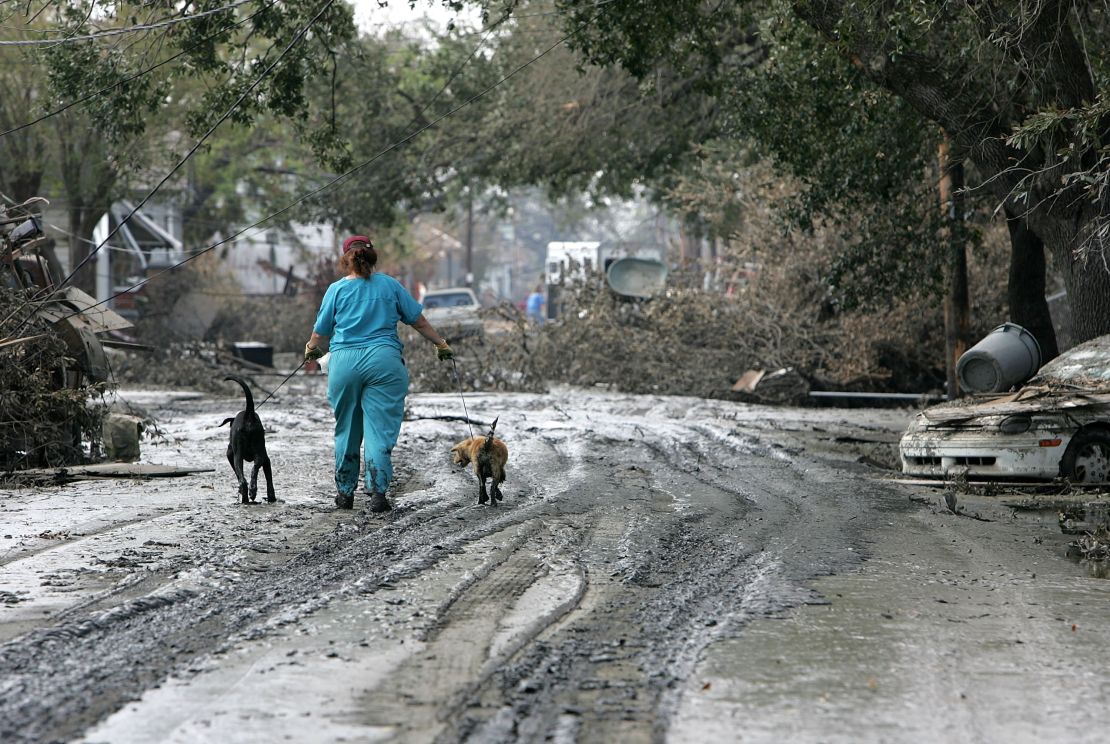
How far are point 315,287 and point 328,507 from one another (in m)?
35.2

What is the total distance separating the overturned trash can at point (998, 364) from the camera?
641 inches

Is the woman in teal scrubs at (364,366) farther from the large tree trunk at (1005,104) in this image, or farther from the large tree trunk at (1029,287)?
the large tree trunk at (1029,287)

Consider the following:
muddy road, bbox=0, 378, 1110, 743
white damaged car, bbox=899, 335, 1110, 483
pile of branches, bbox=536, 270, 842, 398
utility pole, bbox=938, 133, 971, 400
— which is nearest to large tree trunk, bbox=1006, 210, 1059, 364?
utility pole, bbox=938, 133, 971, 400

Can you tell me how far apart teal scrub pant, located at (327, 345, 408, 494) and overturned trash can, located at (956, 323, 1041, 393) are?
8.83 metres

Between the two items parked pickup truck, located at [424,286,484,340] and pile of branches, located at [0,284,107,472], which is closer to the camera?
pile of branches, located at [0,284,107,472]

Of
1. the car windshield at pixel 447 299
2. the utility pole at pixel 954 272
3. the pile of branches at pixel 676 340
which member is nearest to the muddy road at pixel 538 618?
the utility pole at pixel 954 272

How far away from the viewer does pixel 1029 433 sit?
12.1 meters

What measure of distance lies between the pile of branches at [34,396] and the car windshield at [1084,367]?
9200 mm

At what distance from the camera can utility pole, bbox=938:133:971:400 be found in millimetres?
18484

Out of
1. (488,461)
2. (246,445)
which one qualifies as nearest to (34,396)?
(246,445)

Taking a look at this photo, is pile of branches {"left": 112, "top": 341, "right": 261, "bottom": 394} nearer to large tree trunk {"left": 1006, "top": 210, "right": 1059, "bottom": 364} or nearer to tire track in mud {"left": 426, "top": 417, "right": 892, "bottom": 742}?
large tree trunk {"left": 1006, "top": 210, "right": 1059, "bottom": 364}

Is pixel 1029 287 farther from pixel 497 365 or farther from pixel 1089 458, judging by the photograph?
pixel 497 365

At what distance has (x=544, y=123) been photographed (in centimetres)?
2680

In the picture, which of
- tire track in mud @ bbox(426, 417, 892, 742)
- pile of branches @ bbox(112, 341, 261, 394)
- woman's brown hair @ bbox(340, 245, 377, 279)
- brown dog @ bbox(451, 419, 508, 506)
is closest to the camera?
tire track in mud @ bbox(426, 417, 892, 742)
